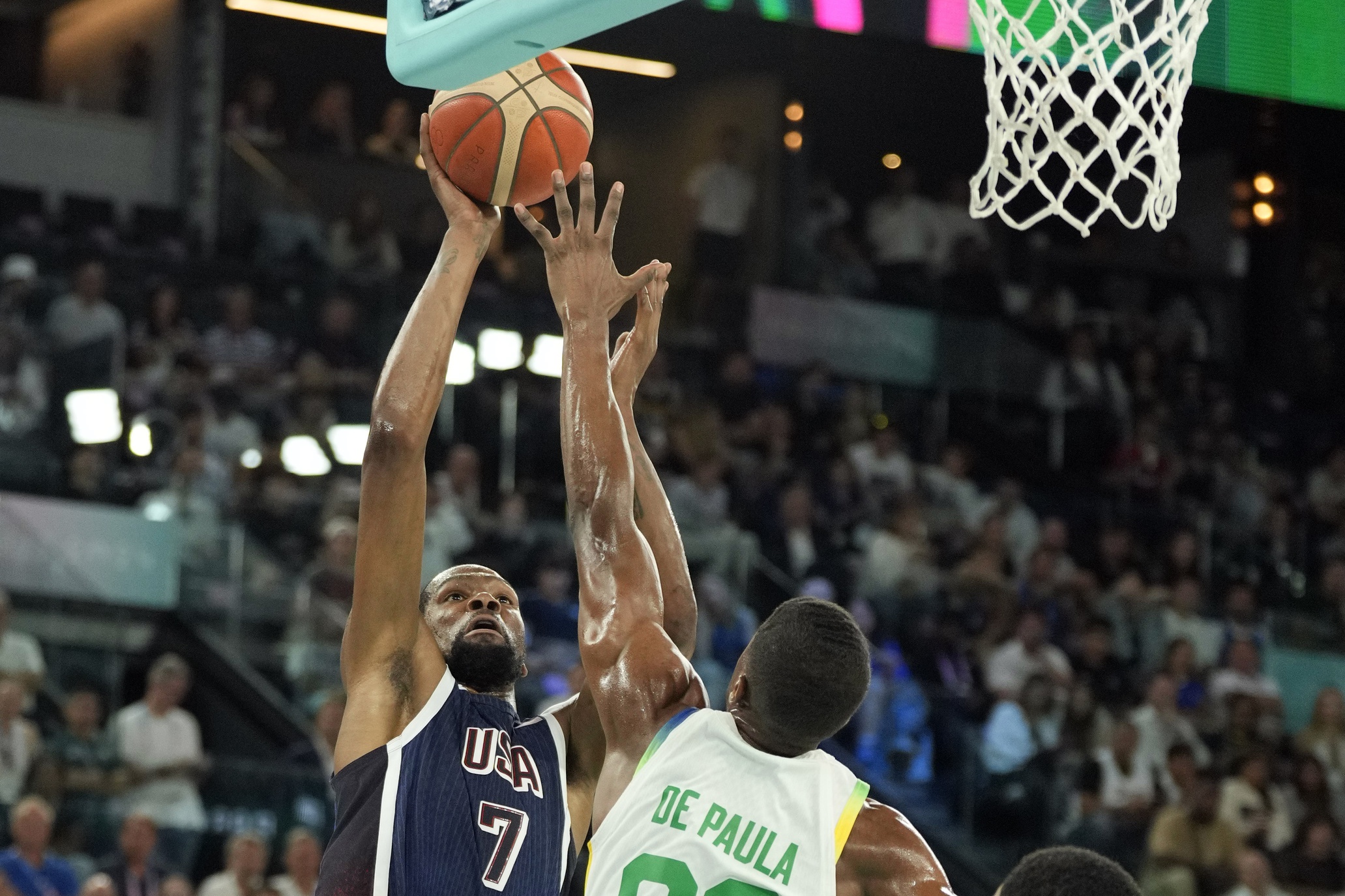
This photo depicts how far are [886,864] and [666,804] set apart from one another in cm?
36

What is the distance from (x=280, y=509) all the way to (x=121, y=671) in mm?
1527

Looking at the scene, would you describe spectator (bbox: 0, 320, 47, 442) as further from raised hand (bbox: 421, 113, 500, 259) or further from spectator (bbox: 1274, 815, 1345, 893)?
spectator (bbox: 1274, 815, 1345, 893)

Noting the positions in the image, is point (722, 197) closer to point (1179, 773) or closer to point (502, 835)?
point (1179, 773)

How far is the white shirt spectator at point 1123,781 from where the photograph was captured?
9.55 m

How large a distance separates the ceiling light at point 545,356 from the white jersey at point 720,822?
901 centimetres

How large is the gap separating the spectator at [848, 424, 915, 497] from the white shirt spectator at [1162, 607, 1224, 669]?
1.92 m

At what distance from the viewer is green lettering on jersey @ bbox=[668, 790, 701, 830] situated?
2834mm

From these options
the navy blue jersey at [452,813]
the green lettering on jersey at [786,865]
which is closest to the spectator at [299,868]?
the navy blue jersey at [452,813]

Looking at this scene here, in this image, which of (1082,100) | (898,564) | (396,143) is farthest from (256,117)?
(1082,100)

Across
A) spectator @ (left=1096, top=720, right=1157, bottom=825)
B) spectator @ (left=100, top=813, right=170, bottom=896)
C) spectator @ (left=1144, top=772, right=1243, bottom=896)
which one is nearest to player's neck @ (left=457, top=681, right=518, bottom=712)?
spectator @ (left=100, top=813, right=170, bottom=896)

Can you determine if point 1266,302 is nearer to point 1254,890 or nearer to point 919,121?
point 919,121

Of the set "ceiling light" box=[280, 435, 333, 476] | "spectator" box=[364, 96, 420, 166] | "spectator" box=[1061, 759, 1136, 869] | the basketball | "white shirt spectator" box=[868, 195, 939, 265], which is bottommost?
"spectator" box=[1061, 759, 1136, 869]

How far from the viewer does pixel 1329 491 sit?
13375mm

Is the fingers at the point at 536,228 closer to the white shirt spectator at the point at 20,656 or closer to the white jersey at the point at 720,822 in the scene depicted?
the white jersey at the point at 720,822
